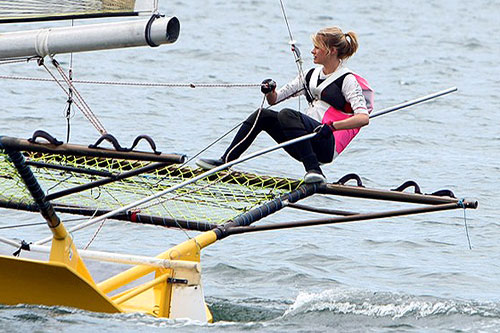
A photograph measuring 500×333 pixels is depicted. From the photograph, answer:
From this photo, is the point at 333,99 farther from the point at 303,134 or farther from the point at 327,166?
the point at 327,166

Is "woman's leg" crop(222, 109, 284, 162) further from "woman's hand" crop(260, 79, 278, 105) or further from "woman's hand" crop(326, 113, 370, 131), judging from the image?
"woman's hand" crop(326, 113, 370, 131)

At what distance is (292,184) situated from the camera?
7.13 meters

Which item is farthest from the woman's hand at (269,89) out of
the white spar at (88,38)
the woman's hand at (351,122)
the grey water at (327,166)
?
the grey water at (327,166)

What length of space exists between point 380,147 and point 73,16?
297 inches

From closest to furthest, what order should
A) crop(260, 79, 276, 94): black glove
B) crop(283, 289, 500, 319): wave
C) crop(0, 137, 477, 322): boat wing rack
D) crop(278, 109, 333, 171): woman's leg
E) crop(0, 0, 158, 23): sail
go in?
crop(0, 137, 477, 322): boat wing rack, crop(0, 0, 158, 23): sail, crop(283, 289, 500, 319): wave, crop(278, 109, 333, 171): woman's leg, crop(260, 79, 276, 94): black glove

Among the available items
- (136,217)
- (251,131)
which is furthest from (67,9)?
(136,217)

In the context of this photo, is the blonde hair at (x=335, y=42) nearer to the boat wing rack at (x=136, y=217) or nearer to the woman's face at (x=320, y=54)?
the woman's face at (x=320, y=54)

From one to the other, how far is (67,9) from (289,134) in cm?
149

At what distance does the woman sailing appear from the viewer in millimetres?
6902

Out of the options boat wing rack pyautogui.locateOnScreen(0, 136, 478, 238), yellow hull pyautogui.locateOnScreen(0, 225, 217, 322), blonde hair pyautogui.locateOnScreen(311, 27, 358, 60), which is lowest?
yellow hull pyautogui.locateOnScreen(0, 225, 217, 322)

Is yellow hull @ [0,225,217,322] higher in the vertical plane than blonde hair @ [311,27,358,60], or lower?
lower

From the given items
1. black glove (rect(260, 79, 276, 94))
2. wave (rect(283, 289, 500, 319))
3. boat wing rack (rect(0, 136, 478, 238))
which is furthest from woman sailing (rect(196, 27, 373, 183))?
wave (rect(283, 289, 500, 319))

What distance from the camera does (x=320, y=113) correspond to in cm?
718

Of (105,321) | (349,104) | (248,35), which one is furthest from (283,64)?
(105,321)
